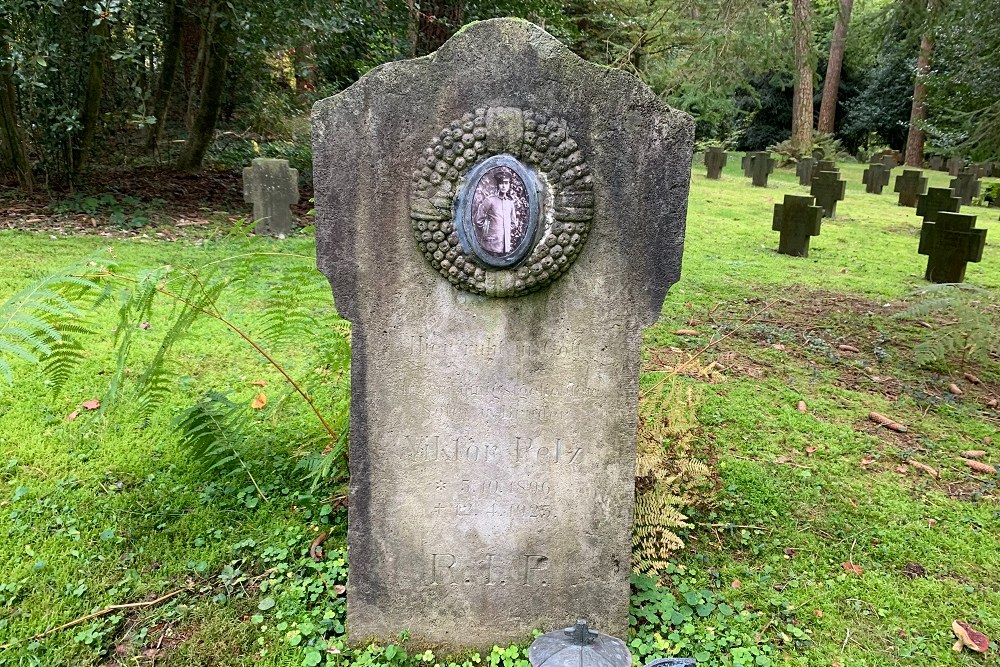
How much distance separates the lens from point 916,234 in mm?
13016

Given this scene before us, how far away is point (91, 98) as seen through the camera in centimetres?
945

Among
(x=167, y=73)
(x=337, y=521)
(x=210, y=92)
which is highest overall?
(x=167, y=73)

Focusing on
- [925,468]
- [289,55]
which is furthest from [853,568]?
[289,55]

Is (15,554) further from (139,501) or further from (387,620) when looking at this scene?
(387,620)

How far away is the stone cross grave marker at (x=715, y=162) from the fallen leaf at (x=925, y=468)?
17.9 m

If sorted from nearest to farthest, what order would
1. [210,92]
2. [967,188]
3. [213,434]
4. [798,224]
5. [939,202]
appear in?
[213,434] → [798,224] → [210,92] → [939,202] → [967,188]

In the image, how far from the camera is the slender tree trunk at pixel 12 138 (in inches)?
344

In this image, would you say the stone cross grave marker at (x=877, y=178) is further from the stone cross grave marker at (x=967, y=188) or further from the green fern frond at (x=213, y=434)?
the green fern frond at (x=213, y=434)

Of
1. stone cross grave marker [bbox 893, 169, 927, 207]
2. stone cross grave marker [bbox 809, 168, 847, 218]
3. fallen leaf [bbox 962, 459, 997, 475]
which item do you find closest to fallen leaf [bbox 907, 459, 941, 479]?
fallen leaf [bbox 962, 459, 997, 475]

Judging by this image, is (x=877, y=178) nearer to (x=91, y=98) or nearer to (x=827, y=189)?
(x=827, y=189)

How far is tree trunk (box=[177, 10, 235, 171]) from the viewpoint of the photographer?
1030 cm

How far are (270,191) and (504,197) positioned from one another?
822 cm

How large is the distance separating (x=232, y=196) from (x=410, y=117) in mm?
9729

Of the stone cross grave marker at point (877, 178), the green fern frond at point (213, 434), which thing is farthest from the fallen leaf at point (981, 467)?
the stone cross grave marker at point (877, 178)
